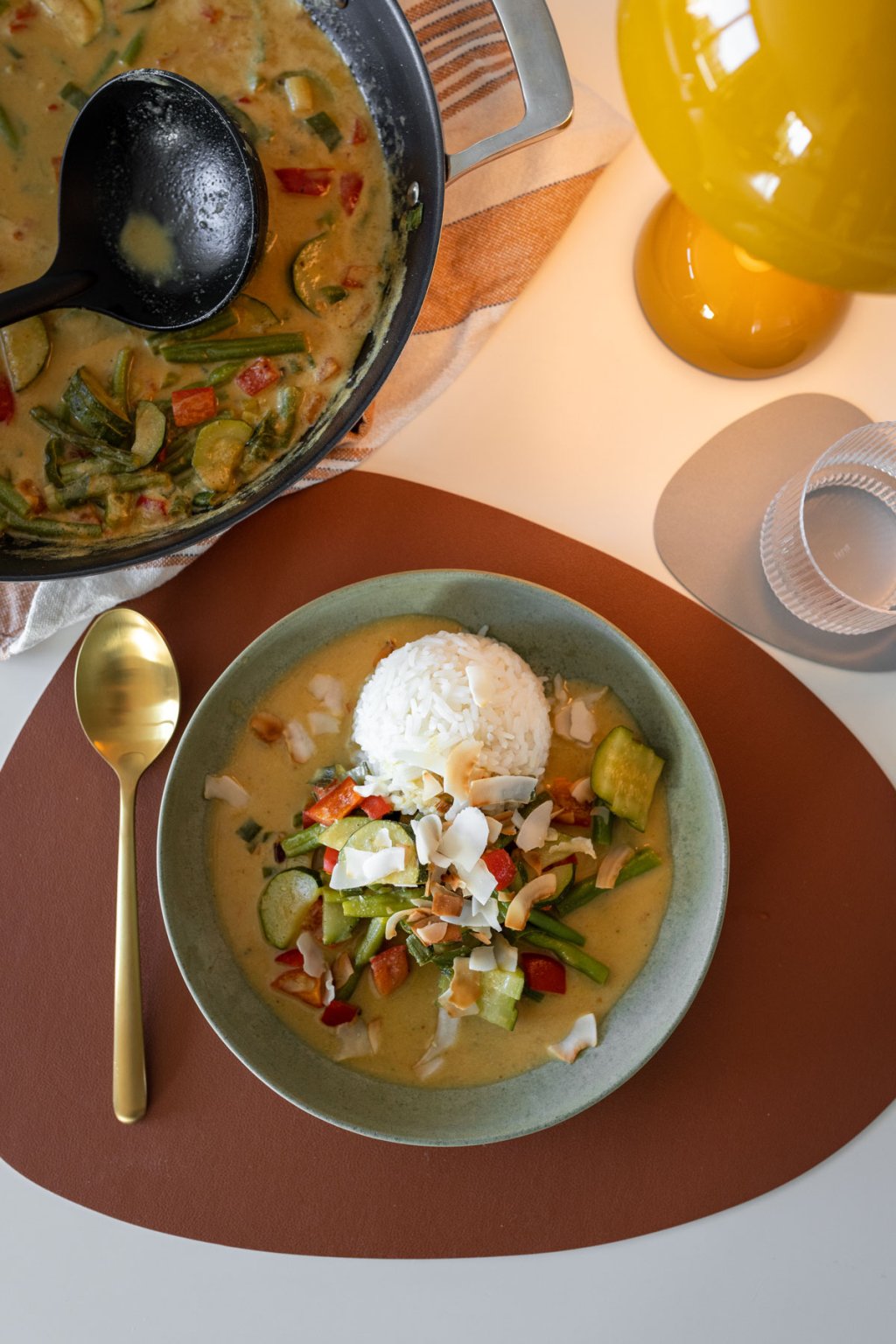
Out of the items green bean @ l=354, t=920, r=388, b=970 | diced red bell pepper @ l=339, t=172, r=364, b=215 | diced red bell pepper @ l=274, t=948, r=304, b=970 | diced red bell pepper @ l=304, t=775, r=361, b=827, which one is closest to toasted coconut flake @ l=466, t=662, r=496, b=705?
diced red bell pepper @ l=304, t=775, r=361, b=827

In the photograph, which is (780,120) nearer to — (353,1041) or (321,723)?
(321,723)

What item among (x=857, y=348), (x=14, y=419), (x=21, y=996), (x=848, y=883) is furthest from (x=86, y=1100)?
(x=857, y=348)

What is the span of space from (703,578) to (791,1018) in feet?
2.12

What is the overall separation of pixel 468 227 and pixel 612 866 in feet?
3.06

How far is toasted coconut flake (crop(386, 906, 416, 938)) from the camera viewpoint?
4.54 ft

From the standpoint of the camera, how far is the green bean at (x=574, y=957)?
141cm

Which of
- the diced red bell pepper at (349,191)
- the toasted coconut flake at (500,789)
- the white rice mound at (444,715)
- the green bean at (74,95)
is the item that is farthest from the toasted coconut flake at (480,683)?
the green bean at (74,95)

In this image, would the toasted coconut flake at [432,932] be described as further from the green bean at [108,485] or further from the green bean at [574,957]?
the green bean at [108,485]

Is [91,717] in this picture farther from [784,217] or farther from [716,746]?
[784,217]

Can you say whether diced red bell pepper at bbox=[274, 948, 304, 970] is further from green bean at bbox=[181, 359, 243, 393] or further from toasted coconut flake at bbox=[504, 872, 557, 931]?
green bean at bbox=[181, 359, 243, 393]

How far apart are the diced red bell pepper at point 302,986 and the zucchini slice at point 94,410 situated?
2.48 ft

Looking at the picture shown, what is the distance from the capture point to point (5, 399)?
4.58 ft

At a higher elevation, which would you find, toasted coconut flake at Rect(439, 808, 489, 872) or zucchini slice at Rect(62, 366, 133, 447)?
zucchini slice at Rect(62, 366, 133, 447)

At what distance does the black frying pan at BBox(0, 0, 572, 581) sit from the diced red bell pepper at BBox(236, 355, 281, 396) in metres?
0.10
